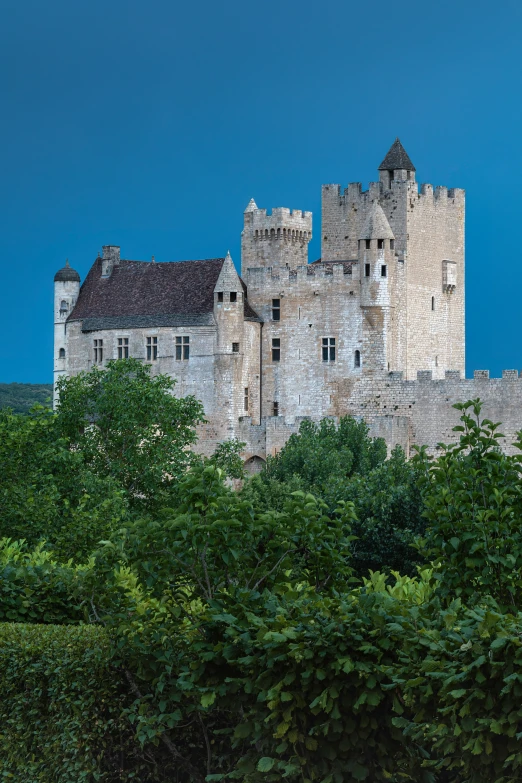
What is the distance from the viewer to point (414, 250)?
215ft

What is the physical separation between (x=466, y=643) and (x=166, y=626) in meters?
4.09

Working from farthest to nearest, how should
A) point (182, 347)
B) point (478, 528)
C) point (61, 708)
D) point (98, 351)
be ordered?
point (98, 351) < point (182, 347) < point (61, 708) < point (478, 528)

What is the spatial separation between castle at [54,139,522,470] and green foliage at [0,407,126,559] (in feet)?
72.4

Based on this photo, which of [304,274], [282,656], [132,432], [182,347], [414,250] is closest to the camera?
[282,656]

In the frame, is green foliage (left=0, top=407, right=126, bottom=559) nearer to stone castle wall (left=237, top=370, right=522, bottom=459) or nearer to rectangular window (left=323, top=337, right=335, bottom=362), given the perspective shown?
stone castle wall (left=237, top=370, right=522, bottom=459)

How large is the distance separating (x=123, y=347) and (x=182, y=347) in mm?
3346

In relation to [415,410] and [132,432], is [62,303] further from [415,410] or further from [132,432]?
[132,432]

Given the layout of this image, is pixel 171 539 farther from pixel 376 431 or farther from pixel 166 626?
pixel 376 431

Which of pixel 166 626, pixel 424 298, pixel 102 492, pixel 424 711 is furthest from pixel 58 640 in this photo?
pixel 424 298

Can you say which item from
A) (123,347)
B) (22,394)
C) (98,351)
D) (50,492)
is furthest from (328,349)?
(22,394)

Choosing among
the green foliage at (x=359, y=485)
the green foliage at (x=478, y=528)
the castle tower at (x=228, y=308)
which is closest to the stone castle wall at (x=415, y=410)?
the green foliage at (x=359, y=485)

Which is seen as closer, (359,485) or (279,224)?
(359,485)

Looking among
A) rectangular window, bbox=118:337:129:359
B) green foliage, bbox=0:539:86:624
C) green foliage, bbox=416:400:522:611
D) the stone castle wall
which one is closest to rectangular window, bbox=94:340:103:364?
rectangular window, bbox=118:337:129:359

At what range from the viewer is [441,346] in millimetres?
67062
